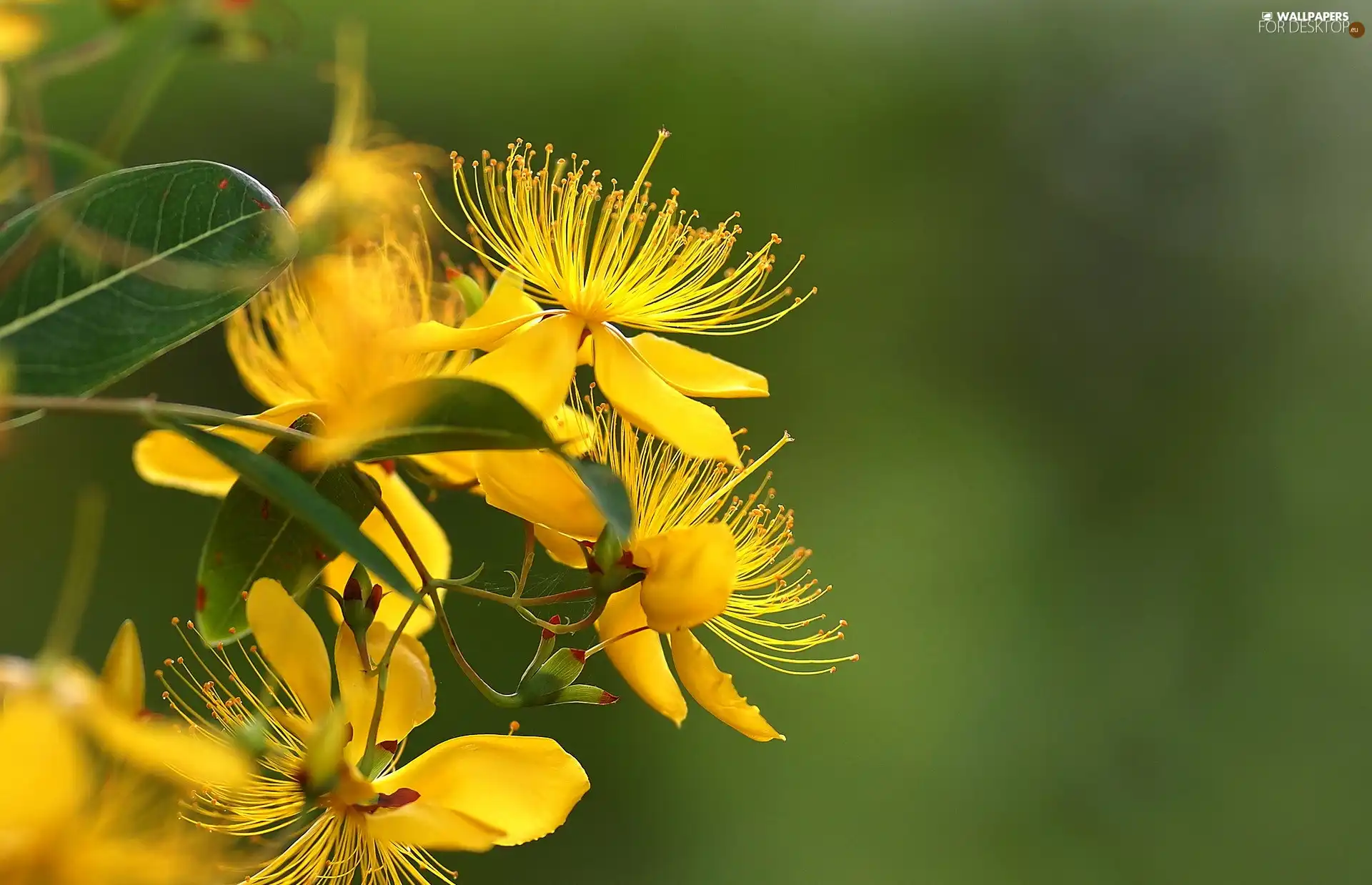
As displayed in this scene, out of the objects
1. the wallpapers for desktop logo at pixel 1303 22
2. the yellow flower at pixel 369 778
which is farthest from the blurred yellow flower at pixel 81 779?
the wallpapers for desktop logo at pixel 1303 22

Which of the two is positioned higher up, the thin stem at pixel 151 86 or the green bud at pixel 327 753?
the thin stem at pixel 151 86

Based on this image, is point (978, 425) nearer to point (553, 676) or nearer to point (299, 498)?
point (553, 676)

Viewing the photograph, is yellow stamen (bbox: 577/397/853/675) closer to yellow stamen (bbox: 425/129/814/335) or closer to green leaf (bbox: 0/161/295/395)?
yellow stamen (bbox: 425/129/814/335)

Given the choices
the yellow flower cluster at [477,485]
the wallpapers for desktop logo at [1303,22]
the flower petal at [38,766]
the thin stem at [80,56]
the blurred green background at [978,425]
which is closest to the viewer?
the flower petal at [38,766]

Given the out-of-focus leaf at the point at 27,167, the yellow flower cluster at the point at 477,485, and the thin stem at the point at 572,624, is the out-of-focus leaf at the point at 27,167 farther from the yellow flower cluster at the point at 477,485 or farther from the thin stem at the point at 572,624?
the thin stem at the point at 572,624

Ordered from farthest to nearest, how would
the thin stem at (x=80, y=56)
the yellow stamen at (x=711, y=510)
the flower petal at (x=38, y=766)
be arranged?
the yellow stamen at (x=711, y=510), the thin stem at (x=80, y=56), the flower petal at (x=38, y=766)

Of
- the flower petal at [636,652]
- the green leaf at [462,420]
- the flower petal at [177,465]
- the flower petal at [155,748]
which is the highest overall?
the green leaf at [462,420]

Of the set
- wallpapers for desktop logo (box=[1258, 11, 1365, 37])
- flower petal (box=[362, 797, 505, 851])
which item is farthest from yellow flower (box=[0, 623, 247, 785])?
wallpapers for desktop logo (box=[1258, 11, 1365, 37])
